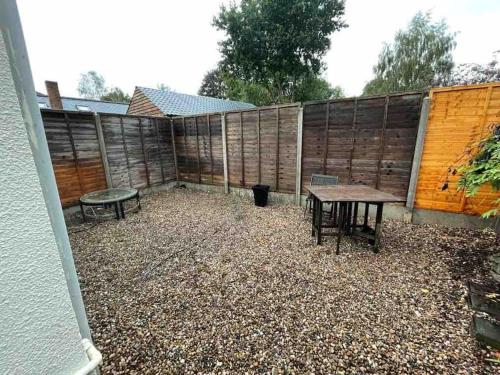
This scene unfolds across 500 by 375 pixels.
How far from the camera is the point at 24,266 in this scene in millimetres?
567

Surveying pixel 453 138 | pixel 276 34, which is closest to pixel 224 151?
pixel 453 138

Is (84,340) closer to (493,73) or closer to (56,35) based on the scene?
(56,35)

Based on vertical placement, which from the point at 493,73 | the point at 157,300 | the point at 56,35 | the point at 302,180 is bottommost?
the point at 157,300

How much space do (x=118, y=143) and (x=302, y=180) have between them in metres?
5.08

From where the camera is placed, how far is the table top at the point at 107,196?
4.44 metres

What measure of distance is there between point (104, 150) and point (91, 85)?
3239 centimetres

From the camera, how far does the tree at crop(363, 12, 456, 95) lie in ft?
36.4

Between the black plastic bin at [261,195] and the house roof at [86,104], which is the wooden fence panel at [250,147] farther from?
the house roof at [86,104]

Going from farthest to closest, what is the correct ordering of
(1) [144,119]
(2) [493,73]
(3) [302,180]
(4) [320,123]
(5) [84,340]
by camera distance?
(2) [493,73] < (1) [144,119] < (3) [302,180] < (4) [320,123] < (5) [84,340]

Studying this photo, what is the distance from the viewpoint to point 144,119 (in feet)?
21.0

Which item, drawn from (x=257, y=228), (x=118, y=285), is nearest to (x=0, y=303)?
(x=118, y=285)

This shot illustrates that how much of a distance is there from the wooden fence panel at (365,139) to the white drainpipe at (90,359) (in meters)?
4.75

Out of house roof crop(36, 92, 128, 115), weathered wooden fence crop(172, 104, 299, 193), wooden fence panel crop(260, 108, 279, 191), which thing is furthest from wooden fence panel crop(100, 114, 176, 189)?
house roof crop(36, 92, 128, 115)

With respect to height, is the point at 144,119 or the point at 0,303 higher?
the point at 144,119
